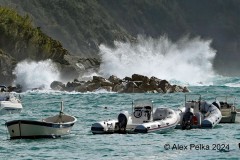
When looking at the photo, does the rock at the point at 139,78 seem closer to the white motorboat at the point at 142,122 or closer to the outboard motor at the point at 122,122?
the white motorboat at the point at 142,122

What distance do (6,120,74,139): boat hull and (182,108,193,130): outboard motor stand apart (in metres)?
9.60

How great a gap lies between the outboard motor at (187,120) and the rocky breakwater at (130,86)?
47.4 metres

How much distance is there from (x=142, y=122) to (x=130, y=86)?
165 feet

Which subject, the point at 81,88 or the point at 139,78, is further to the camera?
the point at 81,88

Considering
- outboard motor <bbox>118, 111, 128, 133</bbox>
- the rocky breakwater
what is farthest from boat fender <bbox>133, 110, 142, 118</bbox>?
the rocky breakwater

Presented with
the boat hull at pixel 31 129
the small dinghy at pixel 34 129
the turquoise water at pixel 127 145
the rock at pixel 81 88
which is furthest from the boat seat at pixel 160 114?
the rock at pixel 81 88

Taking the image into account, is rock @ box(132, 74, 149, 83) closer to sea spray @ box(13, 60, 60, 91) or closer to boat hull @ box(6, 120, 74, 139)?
sea spray @ box(13, 60, 60, 91)

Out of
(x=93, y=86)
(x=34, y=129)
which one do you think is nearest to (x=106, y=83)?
(x=93, y=86)

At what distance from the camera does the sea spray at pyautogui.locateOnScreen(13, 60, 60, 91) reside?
380 ft

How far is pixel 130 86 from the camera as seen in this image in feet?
323

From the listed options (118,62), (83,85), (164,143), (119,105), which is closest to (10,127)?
(164,143)

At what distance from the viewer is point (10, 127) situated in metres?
42.1

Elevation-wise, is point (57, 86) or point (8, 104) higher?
point (57, 86)

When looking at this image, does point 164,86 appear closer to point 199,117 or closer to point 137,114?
point 199,117
